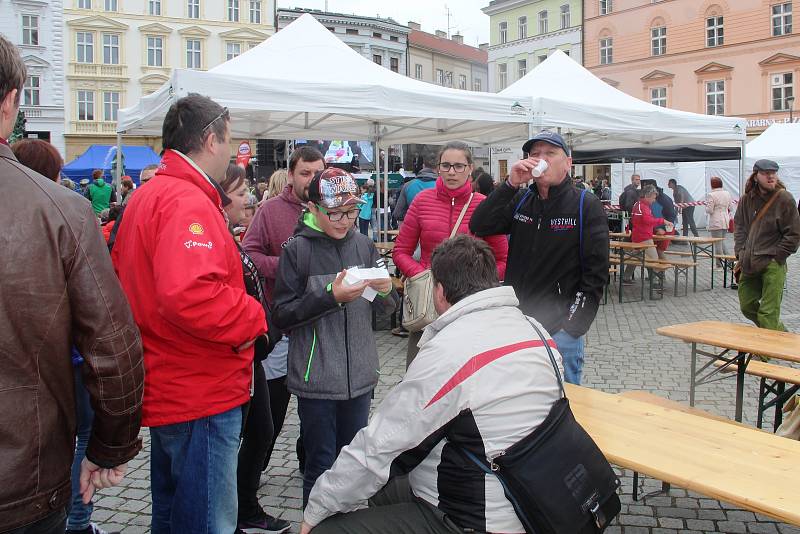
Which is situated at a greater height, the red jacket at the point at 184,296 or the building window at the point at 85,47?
the building window at the point at 85,47

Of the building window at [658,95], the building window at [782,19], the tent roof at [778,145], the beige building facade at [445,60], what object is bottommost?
the tent roof at [778,145]

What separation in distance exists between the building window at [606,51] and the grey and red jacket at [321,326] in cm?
4636

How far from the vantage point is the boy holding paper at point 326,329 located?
294 centimetres

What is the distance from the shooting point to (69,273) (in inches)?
61.2

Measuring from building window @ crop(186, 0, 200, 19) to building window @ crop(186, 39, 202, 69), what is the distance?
5.14ft

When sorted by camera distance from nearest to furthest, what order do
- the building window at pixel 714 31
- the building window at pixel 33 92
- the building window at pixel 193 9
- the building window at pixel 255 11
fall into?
the building window at pixel 33 92 → the building window at pixel 714 31 → the building window at pixel 193 9 → the building window at pixel 255 11

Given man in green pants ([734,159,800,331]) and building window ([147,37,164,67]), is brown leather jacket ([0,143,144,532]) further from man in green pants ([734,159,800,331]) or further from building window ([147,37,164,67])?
building window ([147,37,164,67])

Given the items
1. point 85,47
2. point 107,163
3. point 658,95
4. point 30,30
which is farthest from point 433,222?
point 85,47

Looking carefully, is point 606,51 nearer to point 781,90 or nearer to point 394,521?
point 781,90

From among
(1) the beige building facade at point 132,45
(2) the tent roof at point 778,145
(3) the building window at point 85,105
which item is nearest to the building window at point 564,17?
(1) the beige building facade at point 132,45

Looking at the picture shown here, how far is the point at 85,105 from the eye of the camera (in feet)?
134

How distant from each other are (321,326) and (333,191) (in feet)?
1.96

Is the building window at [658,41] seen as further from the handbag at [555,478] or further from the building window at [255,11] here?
the handbag at [555,478]

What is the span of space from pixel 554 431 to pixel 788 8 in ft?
140
